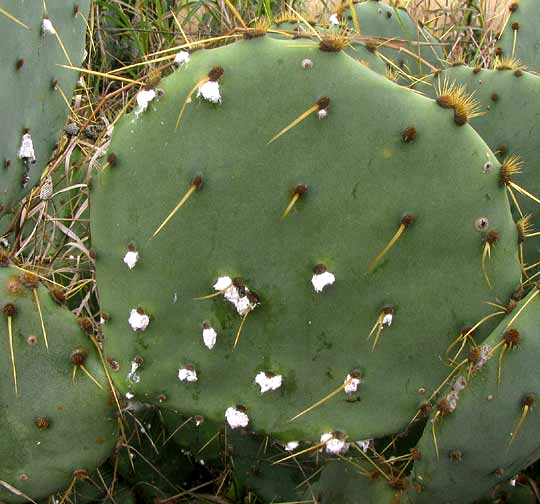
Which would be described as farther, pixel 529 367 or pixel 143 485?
pixel 143 485

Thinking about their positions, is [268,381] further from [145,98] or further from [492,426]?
[145,98]

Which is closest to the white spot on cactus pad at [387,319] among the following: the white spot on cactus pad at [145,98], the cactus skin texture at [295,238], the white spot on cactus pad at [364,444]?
the cactus skin texture at [295,238]

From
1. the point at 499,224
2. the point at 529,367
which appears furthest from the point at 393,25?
the point at 529,367

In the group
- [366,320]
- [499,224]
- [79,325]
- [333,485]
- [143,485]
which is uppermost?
[499,224]

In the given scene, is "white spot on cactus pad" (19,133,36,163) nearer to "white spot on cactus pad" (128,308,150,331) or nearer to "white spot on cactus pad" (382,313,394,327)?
"white spot on cactus pad" (128,308,150,331)

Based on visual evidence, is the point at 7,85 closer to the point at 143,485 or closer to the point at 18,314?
the point at 18,314

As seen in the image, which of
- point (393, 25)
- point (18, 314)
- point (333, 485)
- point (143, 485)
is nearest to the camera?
point (18, 314)

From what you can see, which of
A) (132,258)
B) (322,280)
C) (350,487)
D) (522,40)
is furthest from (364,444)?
(522,40)
